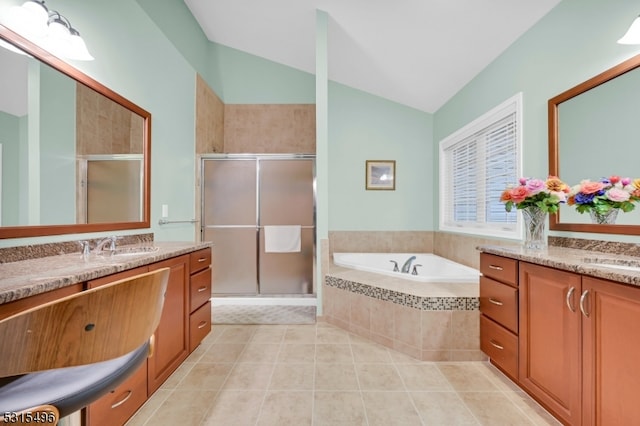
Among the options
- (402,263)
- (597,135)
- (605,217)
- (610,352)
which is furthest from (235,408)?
(597,135)

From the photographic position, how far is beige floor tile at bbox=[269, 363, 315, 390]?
1.60 m

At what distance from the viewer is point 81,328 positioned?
0.57 meters

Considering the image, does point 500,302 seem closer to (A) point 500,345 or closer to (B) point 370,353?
(A) point 500,345

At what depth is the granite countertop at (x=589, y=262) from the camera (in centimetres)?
97

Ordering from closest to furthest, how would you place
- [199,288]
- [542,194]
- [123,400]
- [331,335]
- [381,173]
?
[123,400], [542,194], [199,288], [331,335], [381,173]

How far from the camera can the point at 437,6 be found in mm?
2027

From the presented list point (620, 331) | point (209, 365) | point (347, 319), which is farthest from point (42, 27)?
point (620, 331)

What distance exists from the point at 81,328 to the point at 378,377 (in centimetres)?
164

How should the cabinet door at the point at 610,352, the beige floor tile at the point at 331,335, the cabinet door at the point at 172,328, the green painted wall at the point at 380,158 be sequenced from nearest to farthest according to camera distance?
1. the cabinet door at the point at 610,352
2. the cabinet door at the point at 172,328
3. the beige floor tile at the point at 331,335
4. the green painted wall at the point at 380,158

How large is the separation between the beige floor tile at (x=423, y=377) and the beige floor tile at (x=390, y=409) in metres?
0.12

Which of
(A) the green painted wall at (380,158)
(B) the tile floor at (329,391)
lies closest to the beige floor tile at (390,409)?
(B) the tile floor at (329,391)

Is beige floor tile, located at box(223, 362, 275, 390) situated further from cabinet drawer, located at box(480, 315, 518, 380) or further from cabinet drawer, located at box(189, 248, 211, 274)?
cabinet drawer, located at box(480, 315, 518, 380)

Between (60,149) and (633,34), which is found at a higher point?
(633,34)

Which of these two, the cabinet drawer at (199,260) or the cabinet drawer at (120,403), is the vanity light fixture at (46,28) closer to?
the cabinet drawer at (199,260)
